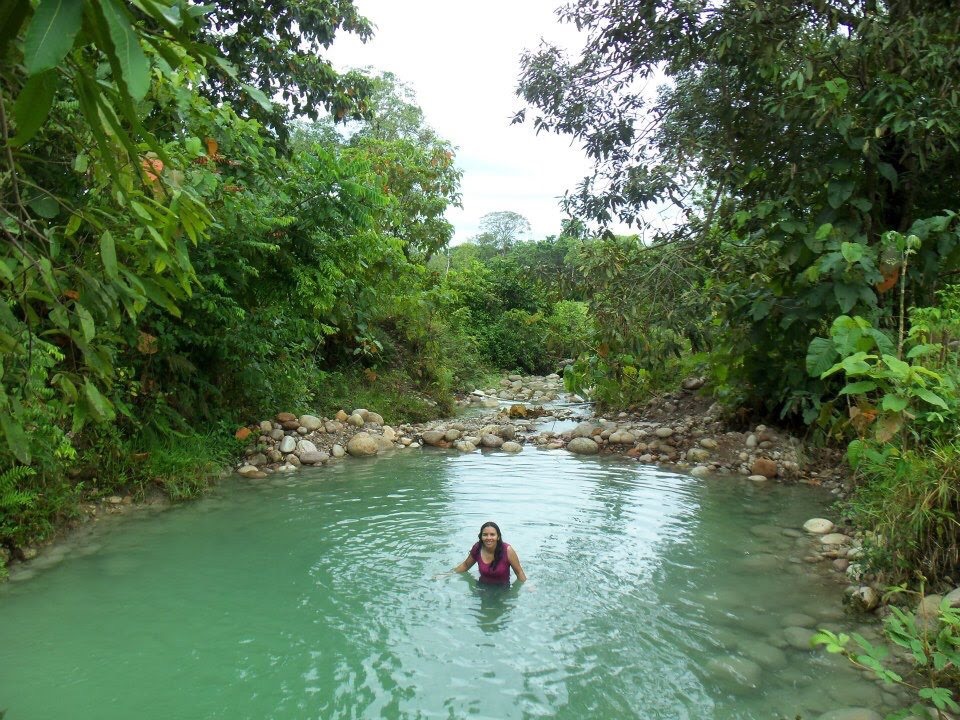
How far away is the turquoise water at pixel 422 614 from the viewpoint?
4.03 meters

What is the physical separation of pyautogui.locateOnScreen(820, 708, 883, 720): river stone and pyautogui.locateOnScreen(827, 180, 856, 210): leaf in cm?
531

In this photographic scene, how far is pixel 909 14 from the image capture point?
6.96m

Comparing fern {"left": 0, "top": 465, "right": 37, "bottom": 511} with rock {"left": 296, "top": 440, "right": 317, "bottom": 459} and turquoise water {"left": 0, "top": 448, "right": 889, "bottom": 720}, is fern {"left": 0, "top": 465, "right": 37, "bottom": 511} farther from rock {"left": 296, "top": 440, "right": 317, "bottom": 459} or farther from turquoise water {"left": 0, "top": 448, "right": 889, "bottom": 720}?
rock {"left": 296, "top": 440, "right": 317, "bottom": 459}

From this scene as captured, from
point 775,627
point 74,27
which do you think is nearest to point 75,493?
point 775,627

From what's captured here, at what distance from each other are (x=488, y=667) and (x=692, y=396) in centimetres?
912

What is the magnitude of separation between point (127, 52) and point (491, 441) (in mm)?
10390

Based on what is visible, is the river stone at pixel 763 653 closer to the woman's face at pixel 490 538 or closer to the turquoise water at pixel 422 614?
the turquoise water at pixel 422 614

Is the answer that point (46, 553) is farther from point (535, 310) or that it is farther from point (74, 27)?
point (535, 310)

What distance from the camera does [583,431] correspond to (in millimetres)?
12086

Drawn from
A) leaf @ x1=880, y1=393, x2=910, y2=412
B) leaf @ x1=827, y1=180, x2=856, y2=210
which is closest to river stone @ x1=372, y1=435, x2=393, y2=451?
leaf @ x1=827, y1=180, x2=856, y2=210

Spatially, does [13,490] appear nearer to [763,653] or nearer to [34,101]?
[34,101]

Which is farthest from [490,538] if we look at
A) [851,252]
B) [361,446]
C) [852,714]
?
[361,446]

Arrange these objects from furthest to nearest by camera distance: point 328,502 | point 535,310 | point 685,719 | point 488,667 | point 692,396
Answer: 1. point 535,310
2. point 692,396
3. point 328,502
4. point 488,667
5. point 685,719

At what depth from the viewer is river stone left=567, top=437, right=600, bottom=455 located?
36.6 ft
